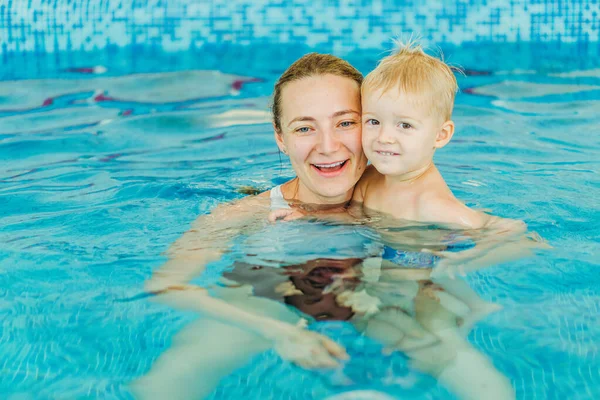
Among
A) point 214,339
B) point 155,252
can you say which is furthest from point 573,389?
point 155,252

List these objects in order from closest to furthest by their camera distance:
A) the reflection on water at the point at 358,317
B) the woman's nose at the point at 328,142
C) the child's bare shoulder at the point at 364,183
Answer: the reflection on water at the point at 358,317, the woman's nose at the point at 328,142, the child's bare shoulder at the point at 364,183

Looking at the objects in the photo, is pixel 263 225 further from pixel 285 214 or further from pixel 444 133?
pixel 444 133

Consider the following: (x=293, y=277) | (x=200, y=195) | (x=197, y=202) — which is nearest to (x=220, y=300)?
(x=293, y=277)

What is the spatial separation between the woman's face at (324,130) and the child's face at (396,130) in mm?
87

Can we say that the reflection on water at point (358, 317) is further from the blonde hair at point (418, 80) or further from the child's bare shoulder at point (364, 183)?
the blonde hair at point (418, 80)

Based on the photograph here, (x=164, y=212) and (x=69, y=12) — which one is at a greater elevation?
(x=69, y=12)

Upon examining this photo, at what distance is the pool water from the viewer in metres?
2.65

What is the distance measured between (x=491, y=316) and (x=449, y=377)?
51 cm

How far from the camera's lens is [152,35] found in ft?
28.4

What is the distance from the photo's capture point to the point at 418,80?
3.38 meters

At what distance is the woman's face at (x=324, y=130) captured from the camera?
348 cm

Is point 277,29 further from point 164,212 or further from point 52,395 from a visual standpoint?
point 52,395

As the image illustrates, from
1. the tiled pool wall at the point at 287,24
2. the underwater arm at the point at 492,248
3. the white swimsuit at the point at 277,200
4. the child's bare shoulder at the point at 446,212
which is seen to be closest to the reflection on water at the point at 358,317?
the underwater arm at the point at 492,248

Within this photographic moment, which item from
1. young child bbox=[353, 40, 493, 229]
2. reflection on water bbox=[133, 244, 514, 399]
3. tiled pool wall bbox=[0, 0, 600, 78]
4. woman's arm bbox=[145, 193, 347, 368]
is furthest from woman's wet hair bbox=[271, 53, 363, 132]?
tiled pool wall bbox=[0, 0, 600, 78]
